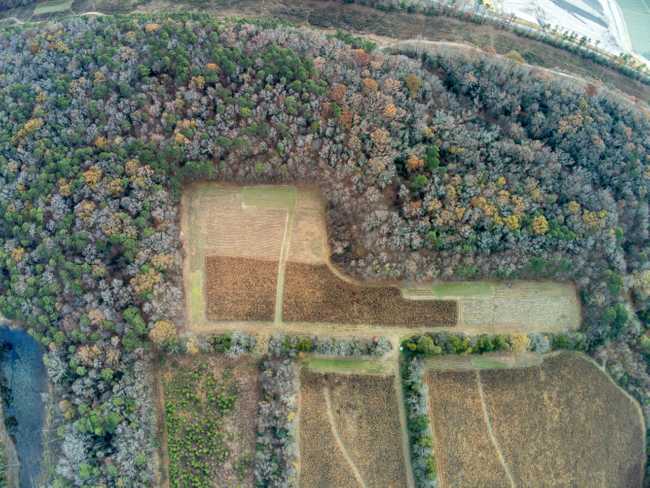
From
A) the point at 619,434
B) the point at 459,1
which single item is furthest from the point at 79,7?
the point at 619,434

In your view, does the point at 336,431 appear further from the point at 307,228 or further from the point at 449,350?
the point at 307,228

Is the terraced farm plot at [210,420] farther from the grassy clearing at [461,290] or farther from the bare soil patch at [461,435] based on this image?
the grassy clearing at [461,290]

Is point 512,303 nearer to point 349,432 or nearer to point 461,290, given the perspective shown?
point 461,290

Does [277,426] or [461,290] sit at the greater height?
[461,290]

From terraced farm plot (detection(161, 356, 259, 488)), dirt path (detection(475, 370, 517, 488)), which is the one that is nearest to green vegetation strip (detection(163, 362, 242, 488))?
terraced farm plot (detection(161, 356, 259, 488))

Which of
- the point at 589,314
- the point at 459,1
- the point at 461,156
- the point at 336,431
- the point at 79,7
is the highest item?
the point at 459,1

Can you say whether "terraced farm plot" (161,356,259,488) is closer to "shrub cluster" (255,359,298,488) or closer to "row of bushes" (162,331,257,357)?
"shrub cluster" (255,359,298,488)

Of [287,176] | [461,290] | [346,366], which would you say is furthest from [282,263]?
[461,290]
